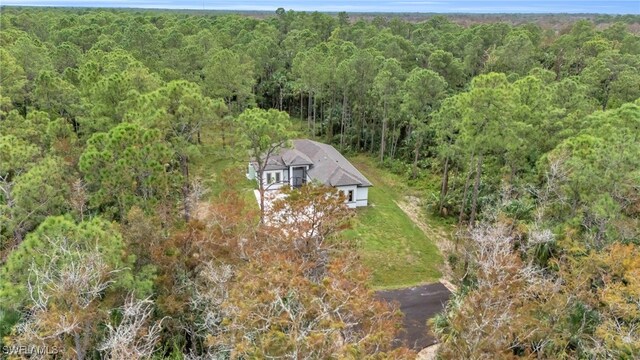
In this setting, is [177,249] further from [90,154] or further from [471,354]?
[471,354]

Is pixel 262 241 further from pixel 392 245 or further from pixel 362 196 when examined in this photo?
pixel 362 196

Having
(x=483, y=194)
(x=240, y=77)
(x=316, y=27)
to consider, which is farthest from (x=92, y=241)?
(x=316, y=27)

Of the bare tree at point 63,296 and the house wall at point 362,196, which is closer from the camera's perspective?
the bare tree at point 63,296

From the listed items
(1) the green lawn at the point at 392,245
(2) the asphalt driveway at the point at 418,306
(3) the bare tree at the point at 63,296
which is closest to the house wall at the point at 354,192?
(1) the green lawn at the point at 392,245

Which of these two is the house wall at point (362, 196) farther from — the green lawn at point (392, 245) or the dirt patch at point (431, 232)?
the dirt patch at point (431, 232)

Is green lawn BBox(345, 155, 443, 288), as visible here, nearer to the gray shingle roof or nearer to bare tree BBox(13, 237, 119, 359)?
the gray shingle roof

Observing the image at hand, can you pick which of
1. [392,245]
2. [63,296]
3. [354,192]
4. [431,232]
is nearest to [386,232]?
[392,245]
